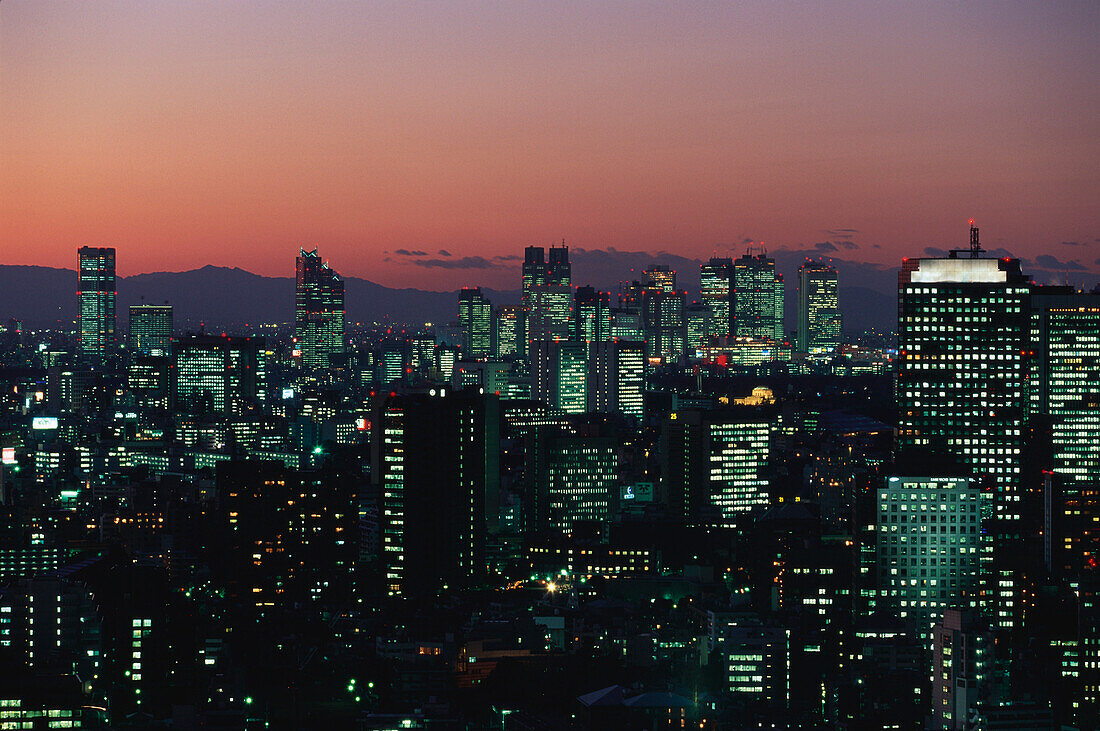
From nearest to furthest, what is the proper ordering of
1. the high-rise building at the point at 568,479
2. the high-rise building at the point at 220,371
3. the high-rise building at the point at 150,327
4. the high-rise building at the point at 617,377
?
the high-rise building at the point at 568,479 < the high-rise building at the point at 617,377 < the high-rise building at the point at 220,371 < the high-rise building at the point at 150,327

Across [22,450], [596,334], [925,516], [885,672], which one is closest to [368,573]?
[925,516]

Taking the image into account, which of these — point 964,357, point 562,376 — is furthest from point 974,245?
Answer: point 562,376

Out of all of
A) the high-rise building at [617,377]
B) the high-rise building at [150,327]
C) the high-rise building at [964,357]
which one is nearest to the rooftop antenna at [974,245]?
the high-rise building at [964,357]

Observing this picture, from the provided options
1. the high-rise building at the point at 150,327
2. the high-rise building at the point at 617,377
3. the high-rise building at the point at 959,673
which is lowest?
the high-rise building at the point at 959,673

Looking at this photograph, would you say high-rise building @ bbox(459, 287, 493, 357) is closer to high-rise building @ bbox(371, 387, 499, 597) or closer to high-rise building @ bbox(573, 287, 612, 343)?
high-rise building @ bbox(573, 287, 612, 343)

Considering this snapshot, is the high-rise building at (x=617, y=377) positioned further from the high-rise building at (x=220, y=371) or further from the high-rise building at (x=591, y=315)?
the high-rise building at (x=220, y=371)

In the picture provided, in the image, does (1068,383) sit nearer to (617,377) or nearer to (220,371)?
(617,377)
